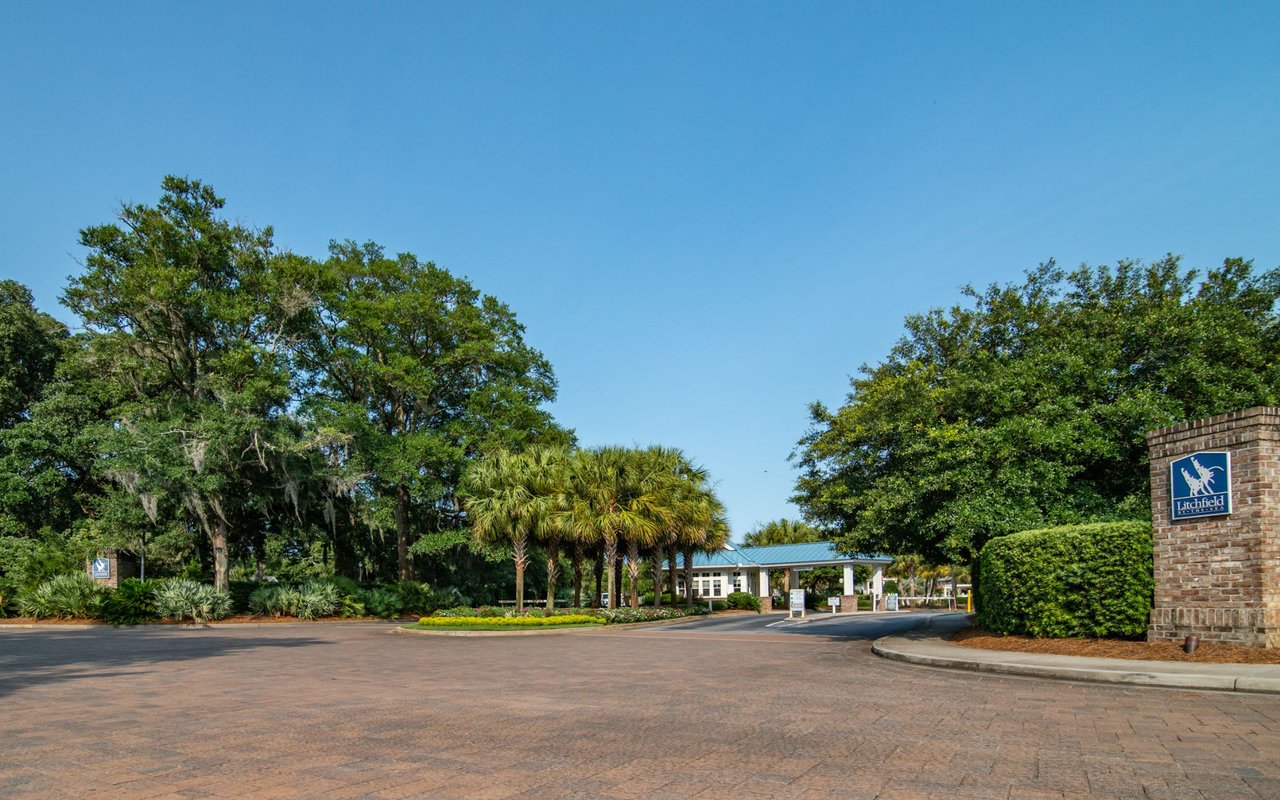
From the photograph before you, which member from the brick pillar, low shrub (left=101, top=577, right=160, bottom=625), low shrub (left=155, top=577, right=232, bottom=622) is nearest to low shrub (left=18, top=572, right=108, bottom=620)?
low shrub (left=101, top=577, right=160, bottom=625)

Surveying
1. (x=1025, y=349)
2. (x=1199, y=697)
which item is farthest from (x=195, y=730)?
(x=1025, y=349)

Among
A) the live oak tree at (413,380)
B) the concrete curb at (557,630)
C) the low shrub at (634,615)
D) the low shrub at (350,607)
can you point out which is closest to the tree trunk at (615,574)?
the low shrub at (634,615)

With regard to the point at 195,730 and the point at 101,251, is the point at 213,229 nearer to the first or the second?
the point at 101,251

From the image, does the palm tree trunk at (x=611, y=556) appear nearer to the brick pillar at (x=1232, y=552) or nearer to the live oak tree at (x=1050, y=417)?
the live oak tree at (x=1050, y=417)

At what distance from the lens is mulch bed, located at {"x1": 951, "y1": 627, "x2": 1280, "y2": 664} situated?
41.5 feet

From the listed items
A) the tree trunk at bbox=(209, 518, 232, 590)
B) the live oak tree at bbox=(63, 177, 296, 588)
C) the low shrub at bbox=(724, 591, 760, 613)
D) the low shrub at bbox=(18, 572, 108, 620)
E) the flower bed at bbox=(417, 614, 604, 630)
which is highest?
the live oak tree at bbox=(63, 177, 296, 588)

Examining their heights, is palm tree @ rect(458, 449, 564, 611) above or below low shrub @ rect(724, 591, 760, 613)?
above

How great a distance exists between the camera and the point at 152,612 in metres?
30.5

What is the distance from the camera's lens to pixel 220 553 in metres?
33.8

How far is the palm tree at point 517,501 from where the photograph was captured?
30500 mm

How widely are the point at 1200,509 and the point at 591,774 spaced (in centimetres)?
1276

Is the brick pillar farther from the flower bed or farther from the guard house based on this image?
the guard house

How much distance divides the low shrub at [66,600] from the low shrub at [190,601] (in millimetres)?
2016

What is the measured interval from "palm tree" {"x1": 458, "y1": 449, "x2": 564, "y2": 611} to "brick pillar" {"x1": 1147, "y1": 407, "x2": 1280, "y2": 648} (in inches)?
797
